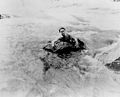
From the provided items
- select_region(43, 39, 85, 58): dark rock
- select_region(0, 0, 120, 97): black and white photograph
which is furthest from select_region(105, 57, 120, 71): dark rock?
select_region(43, 39, 85, 58): dark rock

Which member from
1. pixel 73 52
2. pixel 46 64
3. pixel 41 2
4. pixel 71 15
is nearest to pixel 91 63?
pixel 73 52

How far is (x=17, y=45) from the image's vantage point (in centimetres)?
1128

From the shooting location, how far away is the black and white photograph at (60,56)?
7.87 metres

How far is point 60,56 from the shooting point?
32.1 ft

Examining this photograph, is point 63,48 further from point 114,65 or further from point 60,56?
point 114,65

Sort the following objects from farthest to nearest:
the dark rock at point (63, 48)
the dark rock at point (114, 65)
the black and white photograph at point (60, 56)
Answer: the dark rock at point (63, 48) → the dark rock at point (114, 65) → the black and white photograph at point (60, 56)

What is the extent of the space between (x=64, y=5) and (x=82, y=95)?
1325cm

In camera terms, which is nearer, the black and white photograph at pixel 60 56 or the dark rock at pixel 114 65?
the black and white photograph at pixel 60 56

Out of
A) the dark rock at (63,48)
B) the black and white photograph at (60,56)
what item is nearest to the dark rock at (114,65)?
the black and white photograph at (60,56)

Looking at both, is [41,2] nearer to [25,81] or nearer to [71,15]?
[71,15]

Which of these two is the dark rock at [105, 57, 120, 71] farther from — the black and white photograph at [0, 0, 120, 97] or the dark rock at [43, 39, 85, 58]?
the dark rock at [43, 39, 85, 58]

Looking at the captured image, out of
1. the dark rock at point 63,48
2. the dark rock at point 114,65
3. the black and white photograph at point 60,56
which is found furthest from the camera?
the dark rock at point 63,48

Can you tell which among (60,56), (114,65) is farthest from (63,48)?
(114,65)

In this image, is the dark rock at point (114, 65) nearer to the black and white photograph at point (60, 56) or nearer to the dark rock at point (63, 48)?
the black and white photograph at point (60, 56)
